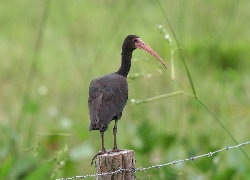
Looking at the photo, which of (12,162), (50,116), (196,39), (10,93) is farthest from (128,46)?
(196,39)

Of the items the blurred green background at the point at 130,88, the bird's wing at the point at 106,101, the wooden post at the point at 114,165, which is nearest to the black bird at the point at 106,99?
the bird's wing at the point at 106,101

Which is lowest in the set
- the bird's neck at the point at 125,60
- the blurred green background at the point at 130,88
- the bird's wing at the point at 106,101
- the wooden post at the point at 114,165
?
the wooden post at the point at 114,165

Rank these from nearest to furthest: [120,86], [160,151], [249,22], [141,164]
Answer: [120,86] < [141,164] < [160,151] < [249,22]

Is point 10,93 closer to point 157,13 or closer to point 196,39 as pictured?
point 196,39

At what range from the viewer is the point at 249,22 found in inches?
580

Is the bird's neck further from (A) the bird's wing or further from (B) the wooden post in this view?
(B) the wooden post

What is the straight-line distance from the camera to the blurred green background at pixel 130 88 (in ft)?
25.2

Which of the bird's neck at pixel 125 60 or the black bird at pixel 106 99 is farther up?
the bird's neck at pixel 125 60

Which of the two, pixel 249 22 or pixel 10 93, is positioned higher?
pixel 249 22

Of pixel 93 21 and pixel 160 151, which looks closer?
pixel 160 151

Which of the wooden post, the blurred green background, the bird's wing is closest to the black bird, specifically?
the bird's wing

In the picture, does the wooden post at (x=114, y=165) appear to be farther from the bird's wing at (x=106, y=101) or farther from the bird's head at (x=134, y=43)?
the bird's head at (x=134, y=43)

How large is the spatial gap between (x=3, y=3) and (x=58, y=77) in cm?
395

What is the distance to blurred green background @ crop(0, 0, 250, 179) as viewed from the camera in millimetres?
7691
